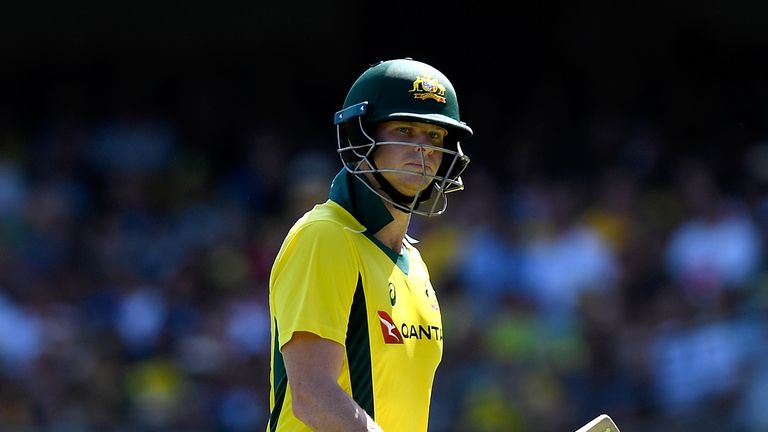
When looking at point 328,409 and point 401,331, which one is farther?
point 401,331

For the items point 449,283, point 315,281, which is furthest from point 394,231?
point 449,283

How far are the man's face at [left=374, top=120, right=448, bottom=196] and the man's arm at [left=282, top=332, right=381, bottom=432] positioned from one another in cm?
62

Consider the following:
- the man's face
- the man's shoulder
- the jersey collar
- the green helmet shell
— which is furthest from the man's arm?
the green helmet shell

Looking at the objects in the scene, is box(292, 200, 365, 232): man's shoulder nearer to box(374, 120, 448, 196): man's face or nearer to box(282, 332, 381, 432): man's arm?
box(374, 120, 448, 196): man's face

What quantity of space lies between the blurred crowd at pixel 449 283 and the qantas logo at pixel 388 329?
16.6ft

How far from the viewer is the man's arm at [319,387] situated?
334 cm

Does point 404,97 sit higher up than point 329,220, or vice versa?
point 404,97

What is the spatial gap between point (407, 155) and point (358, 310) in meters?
0.52

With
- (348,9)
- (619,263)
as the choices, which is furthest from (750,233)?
(348,9)

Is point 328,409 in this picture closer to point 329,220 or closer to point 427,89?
point 329,220

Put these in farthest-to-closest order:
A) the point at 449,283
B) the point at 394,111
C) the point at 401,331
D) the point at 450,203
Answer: the point at 450,203 < the point at 449,283 < the point at 394,111 < the point at 401,331

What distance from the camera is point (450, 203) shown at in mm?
10070

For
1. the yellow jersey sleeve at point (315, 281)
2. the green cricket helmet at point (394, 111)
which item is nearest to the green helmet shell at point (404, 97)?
the green cricket helmet at point (394, 111)

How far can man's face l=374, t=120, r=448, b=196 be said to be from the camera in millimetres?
3836
